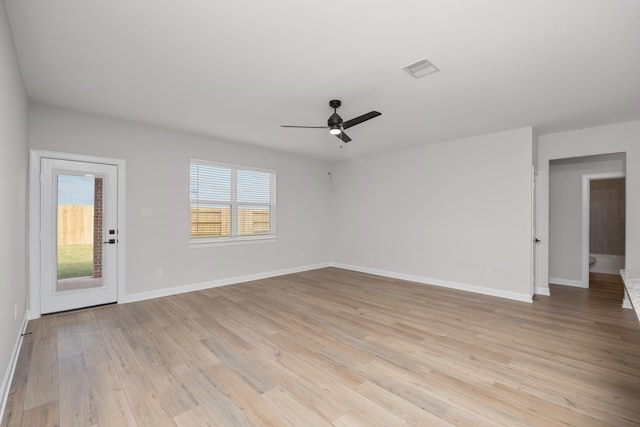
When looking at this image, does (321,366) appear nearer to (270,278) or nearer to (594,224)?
(270,278)

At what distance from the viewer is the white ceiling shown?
6.52 ft

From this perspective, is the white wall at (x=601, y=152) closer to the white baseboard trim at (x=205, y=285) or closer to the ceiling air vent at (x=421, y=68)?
the ceiling air vent at (x=421, y=68)


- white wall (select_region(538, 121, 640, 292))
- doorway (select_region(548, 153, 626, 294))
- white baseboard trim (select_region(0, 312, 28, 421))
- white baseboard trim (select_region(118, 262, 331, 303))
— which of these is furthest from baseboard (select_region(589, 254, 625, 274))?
white baseboard trim (select_region(0, 312, 28, 421))

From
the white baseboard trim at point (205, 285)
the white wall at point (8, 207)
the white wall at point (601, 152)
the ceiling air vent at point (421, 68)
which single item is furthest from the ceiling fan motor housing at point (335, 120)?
the white wall at point (601, 152)

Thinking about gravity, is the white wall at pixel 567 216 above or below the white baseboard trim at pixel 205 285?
above

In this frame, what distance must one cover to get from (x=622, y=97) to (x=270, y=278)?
595cm

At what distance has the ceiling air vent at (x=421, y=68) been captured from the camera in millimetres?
2598

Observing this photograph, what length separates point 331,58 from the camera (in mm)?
2541

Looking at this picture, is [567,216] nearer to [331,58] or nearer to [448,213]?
[448,213]

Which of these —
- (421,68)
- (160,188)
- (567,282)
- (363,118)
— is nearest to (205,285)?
(160,188)

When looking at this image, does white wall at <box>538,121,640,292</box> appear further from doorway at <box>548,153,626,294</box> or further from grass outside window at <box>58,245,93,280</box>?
grass outside window at <box>58,245,93,280</box>

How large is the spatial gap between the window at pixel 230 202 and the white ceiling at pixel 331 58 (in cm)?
131

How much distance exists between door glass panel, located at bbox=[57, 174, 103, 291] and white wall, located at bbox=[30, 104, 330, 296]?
0.36 metres

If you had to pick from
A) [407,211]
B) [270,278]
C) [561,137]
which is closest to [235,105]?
[270,278]
